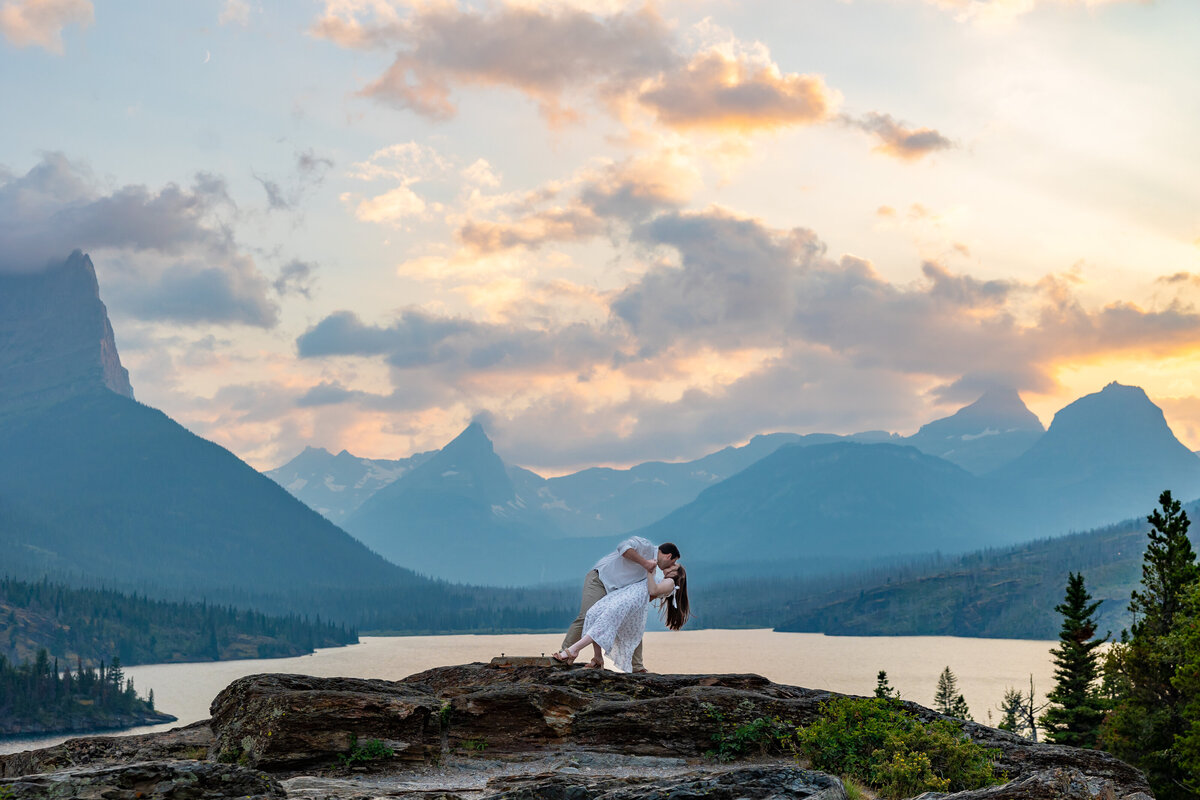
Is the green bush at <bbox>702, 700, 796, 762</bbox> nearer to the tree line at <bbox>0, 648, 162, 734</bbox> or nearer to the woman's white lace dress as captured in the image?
the woman's white lace dress

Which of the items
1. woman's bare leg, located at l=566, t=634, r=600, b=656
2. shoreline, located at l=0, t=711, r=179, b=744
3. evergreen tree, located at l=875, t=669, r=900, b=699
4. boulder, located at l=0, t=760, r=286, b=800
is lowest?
shoreline, located at l=0, t=711, r=179, b=744

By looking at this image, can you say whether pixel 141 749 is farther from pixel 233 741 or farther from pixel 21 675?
pixel 21 675

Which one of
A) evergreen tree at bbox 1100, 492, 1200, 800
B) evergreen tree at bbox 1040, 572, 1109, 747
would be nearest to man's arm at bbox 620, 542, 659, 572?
evergreen tree at bbox 1100, 492, 1200, 800

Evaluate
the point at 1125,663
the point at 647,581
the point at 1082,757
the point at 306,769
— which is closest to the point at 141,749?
the point at 306,769

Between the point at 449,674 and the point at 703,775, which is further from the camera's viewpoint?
the point at 449,674

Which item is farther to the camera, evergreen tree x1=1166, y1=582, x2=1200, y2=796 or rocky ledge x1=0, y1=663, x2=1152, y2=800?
evergreen tree x1=1166, y1=582, x2=1200, y2=796

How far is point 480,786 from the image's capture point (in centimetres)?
1557

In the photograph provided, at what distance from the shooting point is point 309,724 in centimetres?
1650

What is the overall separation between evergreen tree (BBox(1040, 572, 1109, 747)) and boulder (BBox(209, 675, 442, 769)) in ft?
212

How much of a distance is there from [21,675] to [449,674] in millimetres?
206601

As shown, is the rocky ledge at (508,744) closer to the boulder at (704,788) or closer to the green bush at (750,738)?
the boulder at (704,788)

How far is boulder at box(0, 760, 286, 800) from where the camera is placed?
1167 cm

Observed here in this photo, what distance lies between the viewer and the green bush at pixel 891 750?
602 inches

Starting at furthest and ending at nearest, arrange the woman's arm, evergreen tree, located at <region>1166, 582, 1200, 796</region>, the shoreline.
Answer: the shoreline → evergreen tree, located at <region>1166, 582, 1200, 796</region> → the woman's arm
